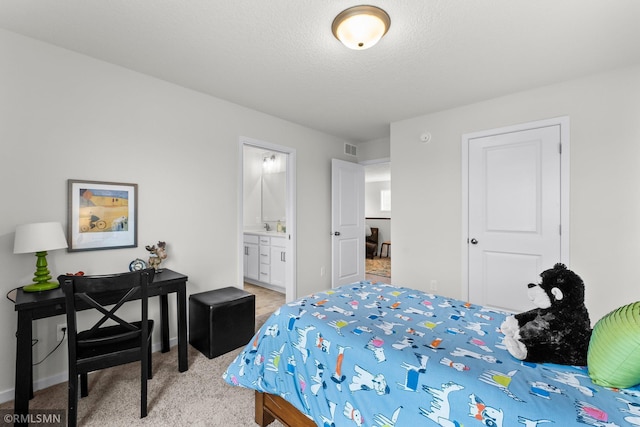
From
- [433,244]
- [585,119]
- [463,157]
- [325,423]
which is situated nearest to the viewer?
[325,423]

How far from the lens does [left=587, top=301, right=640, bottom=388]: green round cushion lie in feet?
2.97

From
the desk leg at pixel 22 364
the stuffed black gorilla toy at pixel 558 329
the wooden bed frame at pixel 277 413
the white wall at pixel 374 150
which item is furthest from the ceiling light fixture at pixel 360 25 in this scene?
the white wall at pixel 374 150

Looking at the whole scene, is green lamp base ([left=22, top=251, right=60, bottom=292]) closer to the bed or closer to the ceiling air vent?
the bed

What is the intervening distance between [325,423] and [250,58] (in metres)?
2.44

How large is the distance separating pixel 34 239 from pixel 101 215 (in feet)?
1.72

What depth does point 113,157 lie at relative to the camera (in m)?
2.42

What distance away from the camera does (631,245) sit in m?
2.44

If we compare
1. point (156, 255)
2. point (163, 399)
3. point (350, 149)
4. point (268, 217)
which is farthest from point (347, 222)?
point (163, 399)

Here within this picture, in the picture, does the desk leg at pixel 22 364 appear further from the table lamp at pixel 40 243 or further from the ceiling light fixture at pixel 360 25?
the ceiling light fixture at pixel 360 25

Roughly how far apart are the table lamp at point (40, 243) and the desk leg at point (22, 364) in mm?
282

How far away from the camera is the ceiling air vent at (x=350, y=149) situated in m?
4.76

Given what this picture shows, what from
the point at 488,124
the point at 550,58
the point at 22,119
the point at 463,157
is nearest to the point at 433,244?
the point at 463,157

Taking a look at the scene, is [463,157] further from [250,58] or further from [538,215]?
[250,58]

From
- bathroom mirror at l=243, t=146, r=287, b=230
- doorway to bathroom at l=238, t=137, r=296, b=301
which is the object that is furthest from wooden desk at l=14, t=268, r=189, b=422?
bathroom mirror at l=243, t=146, r=287, b=230
